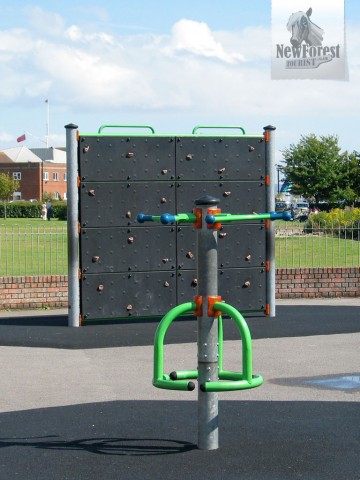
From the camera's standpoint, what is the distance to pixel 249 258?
1472cm

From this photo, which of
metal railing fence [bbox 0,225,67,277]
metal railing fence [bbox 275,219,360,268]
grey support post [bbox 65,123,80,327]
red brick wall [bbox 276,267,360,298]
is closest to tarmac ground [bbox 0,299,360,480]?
grey support post [bbox 65,123,80,327]

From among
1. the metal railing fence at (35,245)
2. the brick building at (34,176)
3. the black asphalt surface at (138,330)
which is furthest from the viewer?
the brick building at (34,176)

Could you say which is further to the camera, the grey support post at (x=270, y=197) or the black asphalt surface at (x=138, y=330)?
the grey support post at (x=270, y=197)

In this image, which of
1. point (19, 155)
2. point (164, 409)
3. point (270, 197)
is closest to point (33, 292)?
point (270, 197)

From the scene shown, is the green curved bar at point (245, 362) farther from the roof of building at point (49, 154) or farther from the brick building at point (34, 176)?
the roof of building at point (49, 154)

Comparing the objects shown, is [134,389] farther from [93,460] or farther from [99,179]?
[99,179]

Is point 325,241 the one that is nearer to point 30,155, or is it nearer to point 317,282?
point 317,282

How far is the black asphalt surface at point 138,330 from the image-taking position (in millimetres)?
12489

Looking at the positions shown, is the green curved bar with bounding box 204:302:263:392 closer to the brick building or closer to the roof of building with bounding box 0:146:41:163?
the brick building

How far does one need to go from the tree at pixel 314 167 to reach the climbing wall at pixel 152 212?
60.6 metres

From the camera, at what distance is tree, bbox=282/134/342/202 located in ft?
246

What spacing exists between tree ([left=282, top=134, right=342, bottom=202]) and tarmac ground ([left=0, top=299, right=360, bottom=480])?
62.2m

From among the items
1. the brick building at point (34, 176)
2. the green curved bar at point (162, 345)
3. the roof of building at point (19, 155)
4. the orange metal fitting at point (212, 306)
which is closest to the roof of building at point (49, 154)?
the roof of building at point (19, 155)

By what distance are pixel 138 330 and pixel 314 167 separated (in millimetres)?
64190
